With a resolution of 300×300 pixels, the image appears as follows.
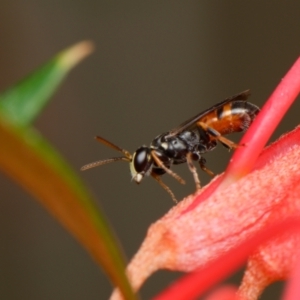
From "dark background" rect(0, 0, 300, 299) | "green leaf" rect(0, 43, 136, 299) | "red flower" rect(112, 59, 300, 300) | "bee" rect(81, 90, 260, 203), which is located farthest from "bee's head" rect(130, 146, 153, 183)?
"dark background" rect(0, 0, 300, 299)

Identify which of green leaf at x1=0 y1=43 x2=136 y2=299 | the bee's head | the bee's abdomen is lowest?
the bee's abdomen

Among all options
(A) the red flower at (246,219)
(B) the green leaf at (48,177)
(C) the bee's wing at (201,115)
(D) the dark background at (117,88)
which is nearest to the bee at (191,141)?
(C) the bee's wing at (201,115)

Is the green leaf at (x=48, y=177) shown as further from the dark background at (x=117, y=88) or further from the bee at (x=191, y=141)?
the dark background at (x=117, y=88)

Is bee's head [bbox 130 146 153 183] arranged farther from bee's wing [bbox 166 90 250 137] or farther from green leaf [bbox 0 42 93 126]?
green leaf [bbox 0 42 93 126]

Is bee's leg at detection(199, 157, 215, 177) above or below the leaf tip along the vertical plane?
below

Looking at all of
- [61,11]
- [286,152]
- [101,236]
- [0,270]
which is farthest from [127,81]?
[101,236]

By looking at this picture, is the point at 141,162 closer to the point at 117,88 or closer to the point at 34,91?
the point at 34,91
